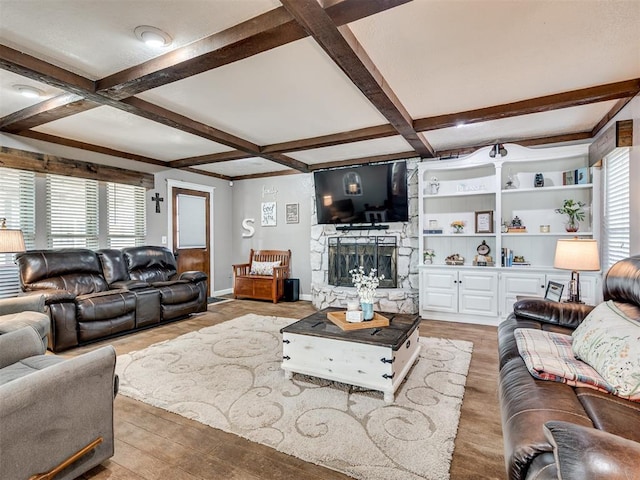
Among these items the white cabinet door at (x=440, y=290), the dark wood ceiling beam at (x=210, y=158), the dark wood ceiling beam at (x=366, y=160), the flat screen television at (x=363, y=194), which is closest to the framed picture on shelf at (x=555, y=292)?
the white cabinet door at (x=440, y=290)

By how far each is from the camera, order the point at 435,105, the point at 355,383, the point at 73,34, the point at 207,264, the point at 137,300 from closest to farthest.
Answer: the point at 73,34 → the point at 355,383 → the point at 435,105 → the point at 137,300 → the point at 207,264

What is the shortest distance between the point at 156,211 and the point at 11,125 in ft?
7.49

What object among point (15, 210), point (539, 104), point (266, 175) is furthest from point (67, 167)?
point (539, 104)

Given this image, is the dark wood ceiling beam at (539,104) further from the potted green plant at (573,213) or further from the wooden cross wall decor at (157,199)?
the wooden cross wall decor at (157,199)

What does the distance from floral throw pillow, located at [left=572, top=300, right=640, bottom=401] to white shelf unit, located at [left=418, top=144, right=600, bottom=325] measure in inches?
97.0

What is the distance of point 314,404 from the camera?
2354 mm

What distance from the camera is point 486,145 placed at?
468 cm

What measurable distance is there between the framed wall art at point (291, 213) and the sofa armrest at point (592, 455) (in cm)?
576

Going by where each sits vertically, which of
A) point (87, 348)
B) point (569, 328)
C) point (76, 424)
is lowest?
point (87, 348)

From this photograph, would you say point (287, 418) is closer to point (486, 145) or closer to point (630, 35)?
point (630, 35)

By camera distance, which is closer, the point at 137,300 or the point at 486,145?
the point at 137,300

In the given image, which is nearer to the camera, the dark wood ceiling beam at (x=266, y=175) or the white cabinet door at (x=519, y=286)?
the white cabinet door at (x=519, y=286)

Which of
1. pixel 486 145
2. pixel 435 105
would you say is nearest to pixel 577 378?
pixel 435 105

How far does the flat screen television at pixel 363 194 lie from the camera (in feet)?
17.1
